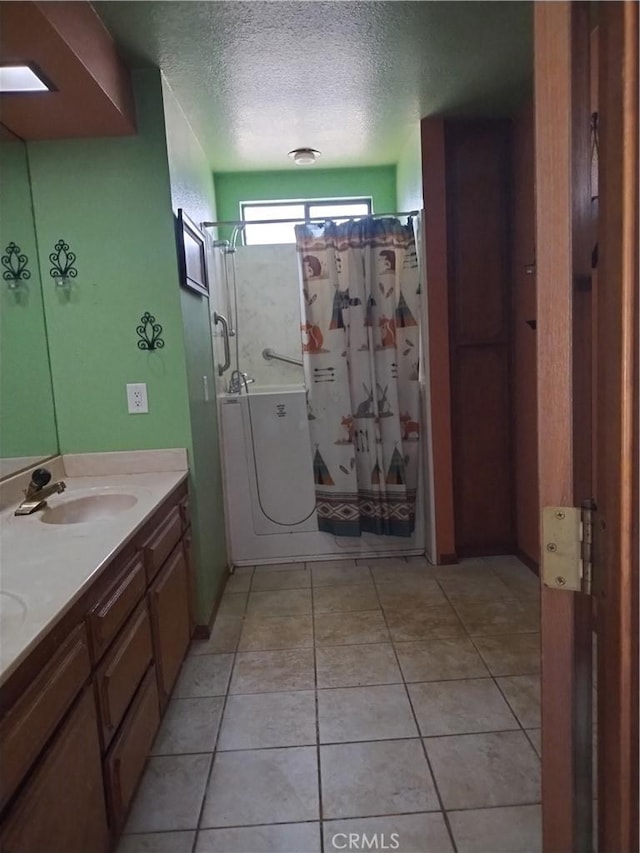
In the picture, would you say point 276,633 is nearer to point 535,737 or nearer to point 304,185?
point 535,737

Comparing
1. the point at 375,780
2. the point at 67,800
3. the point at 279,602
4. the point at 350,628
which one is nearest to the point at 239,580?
the point at 279,602

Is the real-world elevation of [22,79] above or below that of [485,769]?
above

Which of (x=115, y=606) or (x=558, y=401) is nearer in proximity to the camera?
(x=558, y=401)

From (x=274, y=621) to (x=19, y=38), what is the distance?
239 centimetres

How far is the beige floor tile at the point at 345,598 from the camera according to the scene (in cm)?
276

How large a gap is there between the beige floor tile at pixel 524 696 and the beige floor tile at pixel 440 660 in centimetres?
10

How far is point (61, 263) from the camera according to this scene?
2.26m

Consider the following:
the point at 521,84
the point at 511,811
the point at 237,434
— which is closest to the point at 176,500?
the point at 237,434

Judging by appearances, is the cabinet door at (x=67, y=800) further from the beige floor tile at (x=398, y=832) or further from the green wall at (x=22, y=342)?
the green wall at (x=22, y=342)

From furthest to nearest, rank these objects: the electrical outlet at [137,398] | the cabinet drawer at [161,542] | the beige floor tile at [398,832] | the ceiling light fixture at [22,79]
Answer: the electrical outlet at [137,398], the cabinet drawer at [161,542], the ceiling light fixture at [22,79], the beige floor tile at [398,832]

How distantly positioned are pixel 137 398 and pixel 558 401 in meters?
2.02

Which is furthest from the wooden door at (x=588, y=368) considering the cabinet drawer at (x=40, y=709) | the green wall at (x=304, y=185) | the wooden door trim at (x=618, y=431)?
the green wall at (x=304, y=185)

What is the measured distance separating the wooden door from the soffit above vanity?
4.73ft

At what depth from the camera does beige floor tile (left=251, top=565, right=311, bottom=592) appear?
10.1 ft
